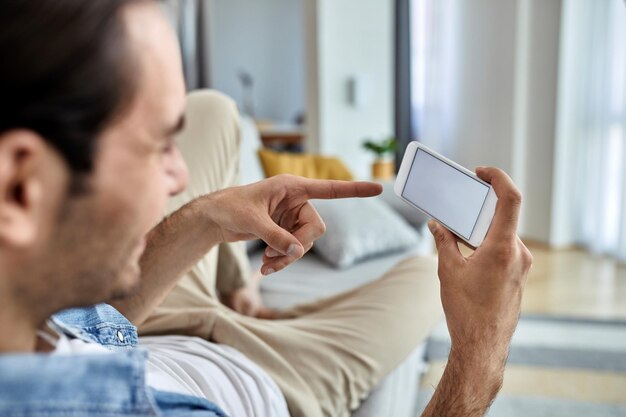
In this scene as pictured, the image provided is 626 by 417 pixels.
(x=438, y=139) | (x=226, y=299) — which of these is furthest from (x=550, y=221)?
(x=226, y=299)

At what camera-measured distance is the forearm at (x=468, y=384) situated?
701 mm

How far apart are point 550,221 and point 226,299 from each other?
2449mm

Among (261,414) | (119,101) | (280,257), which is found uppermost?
(119,101)

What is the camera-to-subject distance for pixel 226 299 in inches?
58.9

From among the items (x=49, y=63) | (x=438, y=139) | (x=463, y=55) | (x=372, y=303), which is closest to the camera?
(x=49, y=63)

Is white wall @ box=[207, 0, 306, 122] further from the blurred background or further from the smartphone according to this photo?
the smartphone

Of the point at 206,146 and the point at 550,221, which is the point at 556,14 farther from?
the point at 206,146

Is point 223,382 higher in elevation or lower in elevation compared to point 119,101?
lower

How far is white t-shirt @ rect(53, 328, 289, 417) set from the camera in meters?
0.76

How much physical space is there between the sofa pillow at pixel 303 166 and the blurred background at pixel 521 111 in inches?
1.4

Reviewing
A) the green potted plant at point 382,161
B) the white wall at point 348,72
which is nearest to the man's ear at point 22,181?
the green potted plant at point 382,161

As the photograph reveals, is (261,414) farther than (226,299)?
No

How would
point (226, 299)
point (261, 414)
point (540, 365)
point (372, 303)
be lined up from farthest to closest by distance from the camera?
point (540, 365)
point (226, 299)
point (372, 303)
point (261, 414)

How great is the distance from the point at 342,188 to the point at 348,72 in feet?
9.84
